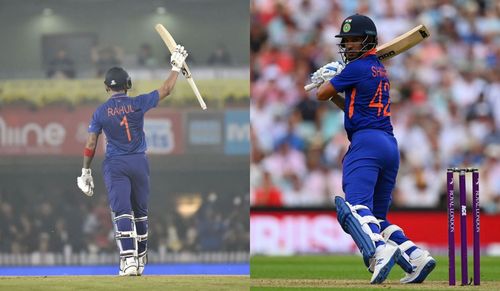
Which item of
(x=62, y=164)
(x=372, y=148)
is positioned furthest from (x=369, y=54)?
(x=62, y=164)

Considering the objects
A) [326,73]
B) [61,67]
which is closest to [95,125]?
[326,73]

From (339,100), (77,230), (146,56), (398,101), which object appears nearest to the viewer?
(339,100)

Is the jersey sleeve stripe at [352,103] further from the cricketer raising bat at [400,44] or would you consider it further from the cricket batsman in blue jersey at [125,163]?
the cricket batsman in blue jersey at [125,163]

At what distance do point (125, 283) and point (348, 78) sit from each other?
2012 mm

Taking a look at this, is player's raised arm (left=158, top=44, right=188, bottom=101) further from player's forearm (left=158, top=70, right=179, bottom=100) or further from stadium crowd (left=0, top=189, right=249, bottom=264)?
stadium crowd (left=0, top=189, right=249, bottom=264)

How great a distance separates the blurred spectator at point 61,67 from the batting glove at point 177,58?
1665 millimetres

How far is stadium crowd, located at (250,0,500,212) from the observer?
15.0 meters

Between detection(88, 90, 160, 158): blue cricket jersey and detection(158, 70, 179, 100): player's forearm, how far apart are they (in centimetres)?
18

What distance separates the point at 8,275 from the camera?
27.5 ft

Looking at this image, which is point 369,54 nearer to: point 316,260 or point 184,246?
point 184,246

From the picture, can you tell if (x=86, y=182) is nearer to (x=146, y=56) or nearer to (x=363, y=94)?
(x=146, y=56)

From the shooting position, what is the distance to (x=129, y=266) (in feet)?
24.5

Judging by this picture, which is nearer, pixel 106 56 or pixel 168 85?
pixel 168 85

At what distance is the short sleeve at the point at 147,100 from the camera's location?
24.2 ft
